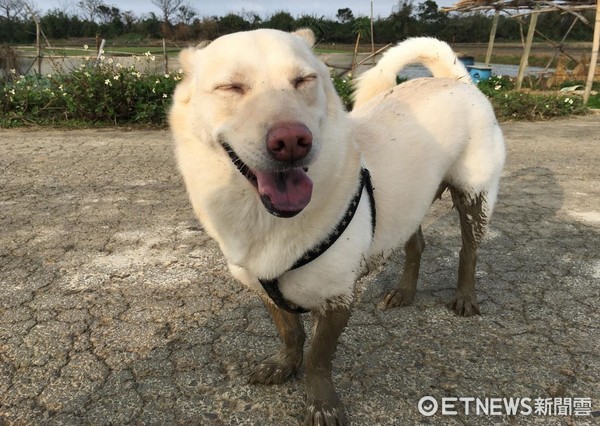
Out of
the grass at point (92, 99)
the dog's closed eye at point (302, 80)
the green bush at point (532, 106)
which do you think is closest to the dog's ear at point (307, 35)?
the dog's closed eye at point (302, 80)

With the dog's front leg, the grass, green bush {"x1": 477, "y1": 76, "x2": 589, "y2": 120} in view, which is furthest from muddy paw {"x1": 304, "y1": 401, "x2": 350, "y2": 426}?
green bush {"x1": 477, "y1": 76, "x2": 589, "y2": 120}

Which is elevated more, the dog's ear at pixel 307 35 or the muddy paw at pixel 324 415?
the dog's ear at pixel 307 35

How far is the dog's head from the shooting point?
4.73 feet

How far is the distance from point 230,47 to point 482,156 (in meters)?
1.67

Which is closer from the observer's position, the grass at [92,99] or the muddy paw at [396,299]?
the muddy paw at [396,299]

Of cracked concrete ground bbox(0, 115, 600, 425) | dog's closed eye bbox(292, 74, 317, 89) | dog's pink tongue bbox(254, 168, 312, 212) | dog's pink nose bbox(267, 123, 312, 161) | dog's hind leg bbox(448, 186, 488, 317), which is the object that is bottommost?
cracked concrete ground bbox(0, 115, 600, 425)

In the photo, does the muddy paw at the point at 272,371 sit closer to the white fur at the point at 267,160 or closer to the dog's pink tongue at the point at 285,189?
the white fur at the point at 267,160

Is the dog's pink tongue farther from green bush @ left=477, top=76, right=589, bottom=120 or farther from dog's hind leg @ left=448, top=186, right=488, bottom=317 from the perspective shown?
green bush @ left=477, top=76, right=589, bottom=120

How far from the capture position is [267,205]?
1.55 metres

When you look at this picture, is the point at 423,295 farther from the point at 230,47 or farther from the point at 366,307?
the point at 230,47

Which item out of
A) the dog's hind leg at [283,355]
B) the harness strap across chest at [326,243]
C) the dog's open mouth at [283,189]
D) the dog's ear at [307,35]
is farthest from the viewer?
the dog's hind leg at [283,355]

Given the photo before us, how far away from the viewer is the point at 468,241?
2852 mm

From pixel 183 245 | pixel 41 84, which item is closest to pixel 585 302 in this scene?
pixel 183 245

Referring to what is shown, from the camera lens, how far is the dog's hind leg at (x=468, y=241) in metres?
2.75
